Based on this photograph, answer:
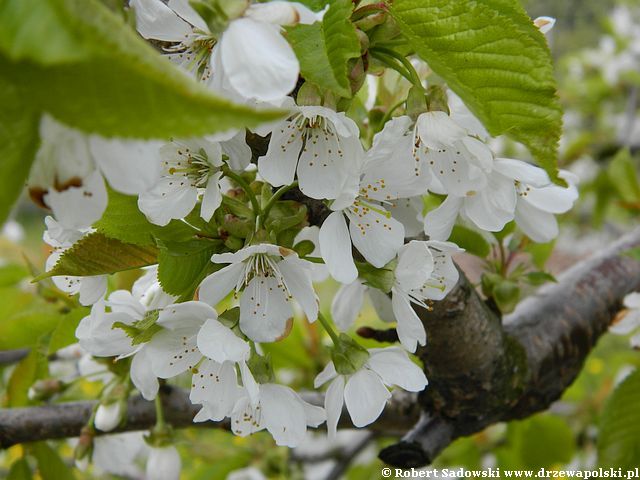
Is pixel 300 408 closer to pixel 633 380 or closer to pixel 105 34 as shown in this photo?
pixel 105 34

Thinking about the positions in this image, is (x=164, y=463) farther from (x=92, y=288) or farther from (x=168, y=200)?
(x=168, y=200)

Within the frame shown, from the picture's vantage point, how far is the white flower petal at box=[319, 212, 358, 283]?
0.59 meters

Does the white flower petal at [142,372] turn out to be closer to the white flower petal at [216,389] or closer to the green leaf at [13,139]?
the white flower petal at [216,389]

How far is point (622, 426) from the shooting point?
1137 mm

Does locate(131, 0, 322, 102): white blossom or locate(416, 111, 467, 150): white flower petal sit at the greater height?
locate(131, 0, 322, 102): white blossom

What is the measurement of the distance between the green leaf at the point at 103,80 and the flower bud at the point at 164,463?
0.76 m

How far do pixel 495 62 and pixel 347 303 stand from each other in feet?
1.37

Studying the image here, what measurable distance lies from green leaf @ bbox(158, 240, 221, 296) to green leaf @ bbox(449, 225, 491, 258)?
358 millimetres

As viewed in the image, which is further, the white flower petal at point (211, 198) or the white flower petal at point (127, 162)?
the white flower petal at point (211, 198)

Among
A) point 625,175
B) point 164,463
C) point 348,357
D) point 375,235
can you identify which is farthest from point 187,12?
point 625,175

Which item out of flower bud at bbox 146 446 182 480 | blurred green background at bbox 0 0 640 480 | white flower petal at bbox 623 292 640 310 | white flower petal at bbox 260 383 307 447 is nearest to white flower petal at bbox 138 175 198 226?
blurred green background at bbox 0 0 640 480

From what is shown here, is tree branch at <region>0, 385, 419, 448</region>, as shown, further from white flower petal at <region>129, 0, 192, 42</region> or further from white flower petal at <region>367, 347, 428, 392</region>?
white flower petal at <region>129, 0, 192, 42</region>

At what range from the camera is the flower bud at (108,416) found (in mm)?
878

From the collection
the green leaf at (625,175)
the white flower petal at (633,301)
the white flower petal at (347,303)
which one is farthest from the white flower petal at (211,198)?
the green leaf at (625,175)
